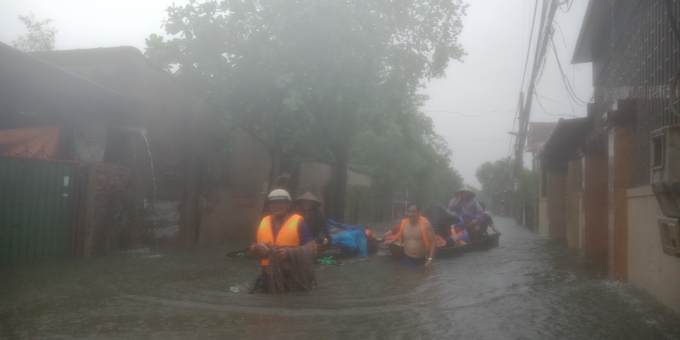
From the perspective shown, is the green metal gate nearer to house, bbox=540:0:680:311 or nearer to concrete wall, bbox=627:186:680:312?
house, bbox=540:0:680:311

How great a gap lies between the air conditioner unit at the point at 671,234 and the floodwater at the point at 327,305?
125cm

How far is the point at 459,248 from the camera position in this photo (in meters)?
15.1

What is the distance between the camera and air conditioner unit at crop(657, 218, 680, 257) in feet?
17.2

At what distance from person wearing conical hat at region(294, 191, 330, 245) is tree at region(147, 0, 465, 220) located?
322 centimetres

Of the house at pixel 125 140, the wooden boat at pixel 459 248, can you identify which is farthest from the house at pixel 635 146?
the house at pixel 125 140

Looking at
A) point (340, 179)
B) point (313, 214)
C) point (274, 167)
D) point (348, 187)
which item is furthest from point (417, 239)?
point (348, 187)

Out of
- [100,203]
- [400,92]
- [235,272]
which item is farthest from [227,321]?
[400,92]

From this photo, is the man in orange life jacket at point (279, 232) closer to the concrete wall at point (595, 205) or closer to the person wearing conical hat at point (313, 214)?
the person wearing conical hat at point (313, 214)

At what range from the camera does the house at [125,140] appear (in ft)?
42.2

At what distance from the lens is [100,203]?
1327 cm

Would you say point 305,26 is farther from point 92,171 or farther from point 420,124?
point 420,124

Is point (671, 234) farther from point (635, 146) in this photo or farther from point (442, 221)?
point (442, 221)

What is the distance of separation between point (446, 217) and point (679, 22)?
7.87m

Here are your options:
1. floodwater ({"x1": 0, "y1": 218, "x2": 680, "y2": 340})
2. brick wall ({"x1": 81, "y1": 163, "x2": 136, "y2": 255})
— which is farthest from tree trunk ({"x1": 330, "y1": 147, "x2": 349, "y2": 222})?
floodwater ({"x1": 0, "y1": 218, "x2": 680, "y2": 340})
